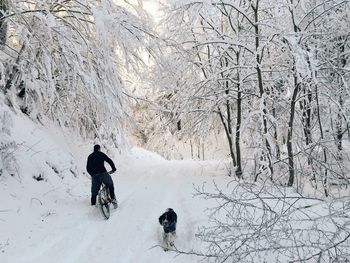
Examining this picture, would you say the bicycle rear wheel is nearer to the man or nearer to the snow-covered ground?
the snow-covered ground

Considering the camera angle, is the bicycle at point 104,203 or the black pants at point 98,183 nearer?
the bicycle at point 104,203

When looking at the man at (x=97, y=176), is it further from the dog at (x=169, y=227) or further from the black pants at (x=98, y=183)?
the dog at (x=169, y=227)

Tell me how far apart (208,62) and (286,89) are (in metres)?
3.41

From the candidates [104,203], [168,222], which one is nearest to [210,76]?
[104,203]

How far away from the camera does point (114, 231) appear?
32.3 ft

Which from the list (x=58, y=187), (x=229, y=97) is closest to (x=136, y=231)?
(x=58, y=187)

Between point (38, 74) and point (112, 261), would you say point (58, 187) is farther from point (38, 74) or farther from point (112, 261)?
point (112, 261)

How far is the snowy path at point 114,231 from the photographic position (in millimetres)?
8281

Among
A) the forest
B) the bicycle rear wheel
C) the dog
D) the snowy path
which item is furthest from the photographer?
the bicycle rear wheel

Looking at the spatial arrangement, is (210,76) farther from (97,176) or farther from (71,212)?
(71,212)

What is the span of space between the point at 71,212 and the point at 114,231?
179cm

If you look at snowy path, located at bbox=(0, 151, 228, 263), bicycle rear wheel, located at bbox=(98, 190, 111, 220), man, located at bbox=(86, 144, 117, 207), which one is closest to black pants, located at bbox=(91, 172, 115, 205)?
man, located at bbox=(86, 144, 117, 207)

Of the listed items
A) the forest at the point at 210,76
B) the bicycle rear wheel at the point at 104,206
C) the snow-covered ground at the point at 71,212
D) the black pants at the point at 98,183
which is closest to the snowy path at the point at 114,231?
the snow-covered ground at the point at 71,212

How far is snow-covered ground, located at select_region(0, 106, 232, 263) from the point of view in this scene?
8.48 metres
